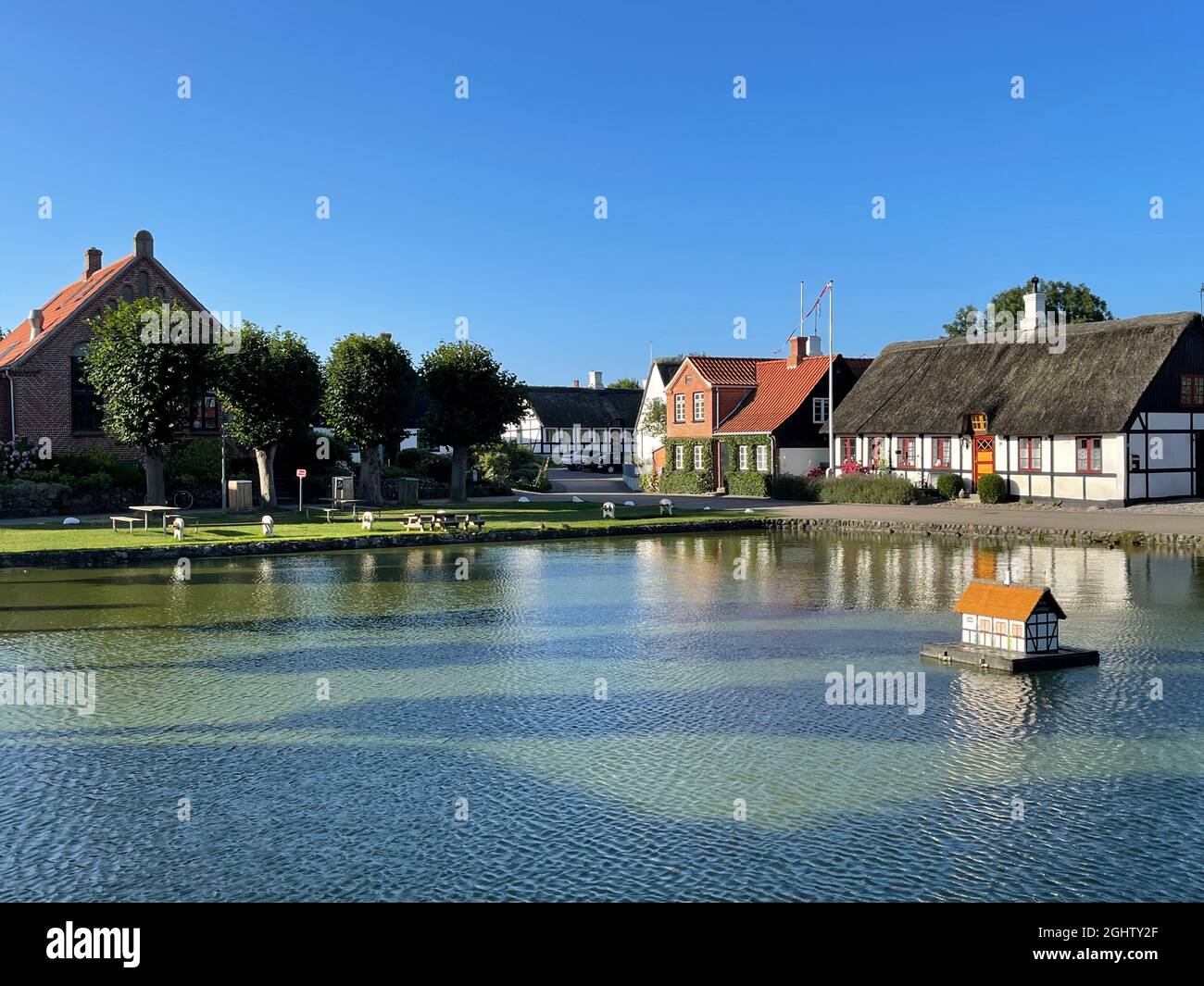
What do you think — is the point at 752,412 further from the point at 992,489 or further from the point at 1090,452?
the point at 1090,452

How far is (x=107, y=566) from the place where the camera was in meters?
29.9

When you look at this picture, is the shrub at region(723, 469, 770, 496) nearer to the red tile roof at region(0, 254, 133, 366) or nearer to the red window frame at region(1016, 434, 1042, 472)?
the red window frame at region(1016, 434, 1042, 472)

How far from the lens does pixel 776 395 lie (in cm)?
5769

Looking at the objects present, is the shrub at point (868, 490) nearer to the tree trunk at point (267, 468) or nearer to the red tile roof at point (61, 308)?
the tree trunk at point (267, 468)

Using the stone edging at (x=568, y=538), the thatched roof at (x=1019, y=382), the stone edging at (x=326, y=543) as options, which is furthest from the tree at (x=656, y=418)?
the stone edging at (x=326, y=543)

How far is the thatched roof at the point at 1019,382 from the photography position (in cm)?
4150

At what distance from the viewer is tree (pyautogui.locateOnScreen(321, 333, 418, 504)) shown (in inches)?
1809

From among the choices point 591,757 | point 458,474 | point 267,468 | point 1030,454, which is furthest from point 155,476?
point 1030,454

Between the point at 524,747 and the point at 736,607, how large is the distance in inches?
407

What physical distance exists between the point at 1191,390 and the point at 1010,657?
32.1 m

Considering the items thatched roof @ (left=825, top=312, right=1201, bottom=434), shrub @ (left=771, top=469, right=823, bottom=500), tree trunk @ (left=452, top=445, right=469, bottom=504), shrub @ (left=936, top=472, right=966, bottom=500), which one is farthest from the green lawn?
thatched roof @ (left=825, top=312, right=1201, bottom=434)

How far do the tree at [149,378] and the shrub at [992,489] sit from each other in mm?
30488
